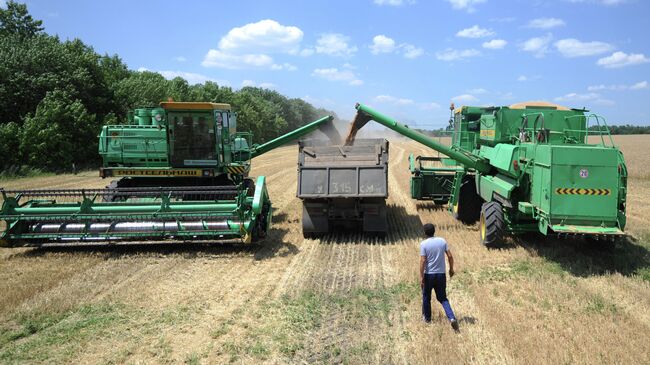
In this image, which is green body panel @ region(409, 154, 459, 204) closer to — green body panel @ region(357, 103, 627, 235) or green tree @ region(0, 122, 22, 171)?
green body panel @ region(357, 103, 627, 235)

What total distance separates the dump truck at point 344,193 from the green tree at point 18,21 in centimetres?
A: 3681

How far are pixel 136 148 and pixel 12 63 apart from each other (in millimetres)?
17636

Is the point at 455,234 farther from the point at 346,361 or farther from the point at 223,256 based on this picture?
the point at 346,361

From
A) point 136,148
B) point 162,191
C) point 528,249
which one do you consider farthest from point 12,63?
point 528,249

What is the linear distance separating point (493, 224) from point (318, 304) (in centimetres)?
402

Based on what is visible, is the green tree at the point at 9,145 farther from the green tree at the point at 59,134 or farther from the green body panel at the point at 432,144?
the green body panel at the point at 432,144

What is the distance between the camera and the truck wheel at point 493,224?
27.6 feet

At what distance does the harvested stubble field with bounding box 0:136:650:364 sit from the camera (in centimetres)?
476

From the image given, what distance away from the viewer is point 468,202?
11.2 m

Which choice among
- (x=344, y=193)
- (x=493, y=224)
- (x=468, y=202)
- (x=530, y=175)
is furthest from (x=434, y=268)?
(x=468, y=202)

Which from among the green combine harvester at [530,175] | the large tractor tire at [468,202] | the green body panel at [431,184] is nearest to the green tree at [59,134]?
the green combine harvester at [530,175]

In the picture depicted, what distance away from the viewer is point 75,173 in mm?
22531

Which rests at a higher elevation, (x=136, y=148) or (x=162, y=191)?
(x=136, y=148)

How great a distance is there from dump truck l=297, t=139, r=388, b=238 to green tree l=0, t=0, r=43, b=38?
36808 millimetres
